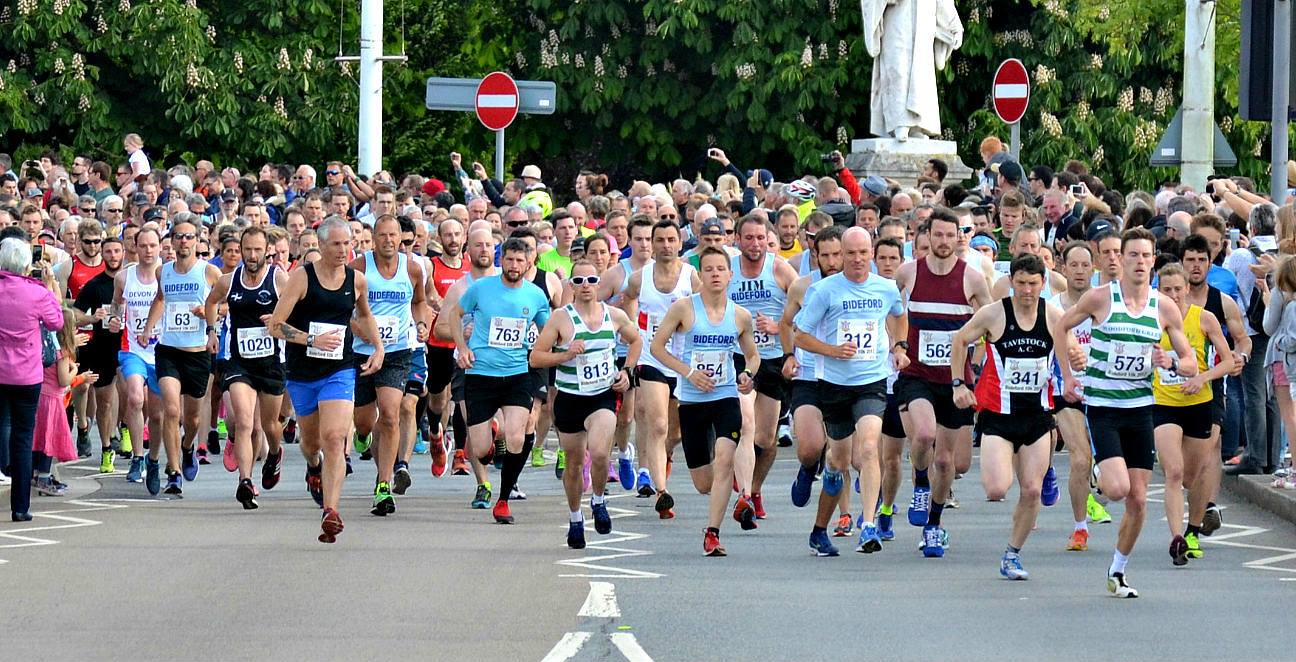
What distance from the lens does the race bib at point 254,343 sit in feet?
54.0

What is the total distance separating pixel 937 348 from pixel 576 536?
220cm

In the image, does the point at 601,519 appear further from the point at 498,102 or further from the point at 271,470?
the point at 498,102

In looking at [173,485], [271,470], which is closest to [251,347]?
[271,470]

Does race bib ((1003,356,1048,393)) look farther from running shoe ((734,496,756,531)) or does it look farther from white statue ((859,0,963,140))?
white statue ((859,0,963,140))

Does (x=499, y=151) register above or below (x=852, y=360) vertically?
above

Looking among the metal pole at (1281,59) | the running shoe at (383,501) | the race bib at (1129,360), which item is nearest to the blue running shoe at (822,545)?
the race bib at (1129,360)

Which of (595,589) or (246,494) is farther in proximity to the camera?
(246,494)

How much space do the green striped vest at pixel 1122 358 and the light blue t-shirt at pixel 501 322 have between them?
12.1 feet

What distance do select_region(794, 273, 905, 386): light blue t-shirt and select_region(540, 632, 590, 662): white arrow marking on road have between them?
135 inches

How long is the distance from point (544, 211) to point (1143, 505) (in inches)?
488

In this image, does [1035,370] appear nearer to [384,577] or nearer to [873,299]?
[873,299]

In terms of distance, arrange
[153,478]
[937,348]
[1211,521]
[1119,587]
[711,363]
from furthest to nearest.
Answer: [153,478], [1211,521], [711,363], [937,348], [1119,587]

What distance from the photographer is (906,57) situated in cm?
2848

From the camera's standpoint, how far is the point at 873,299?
1427cm
